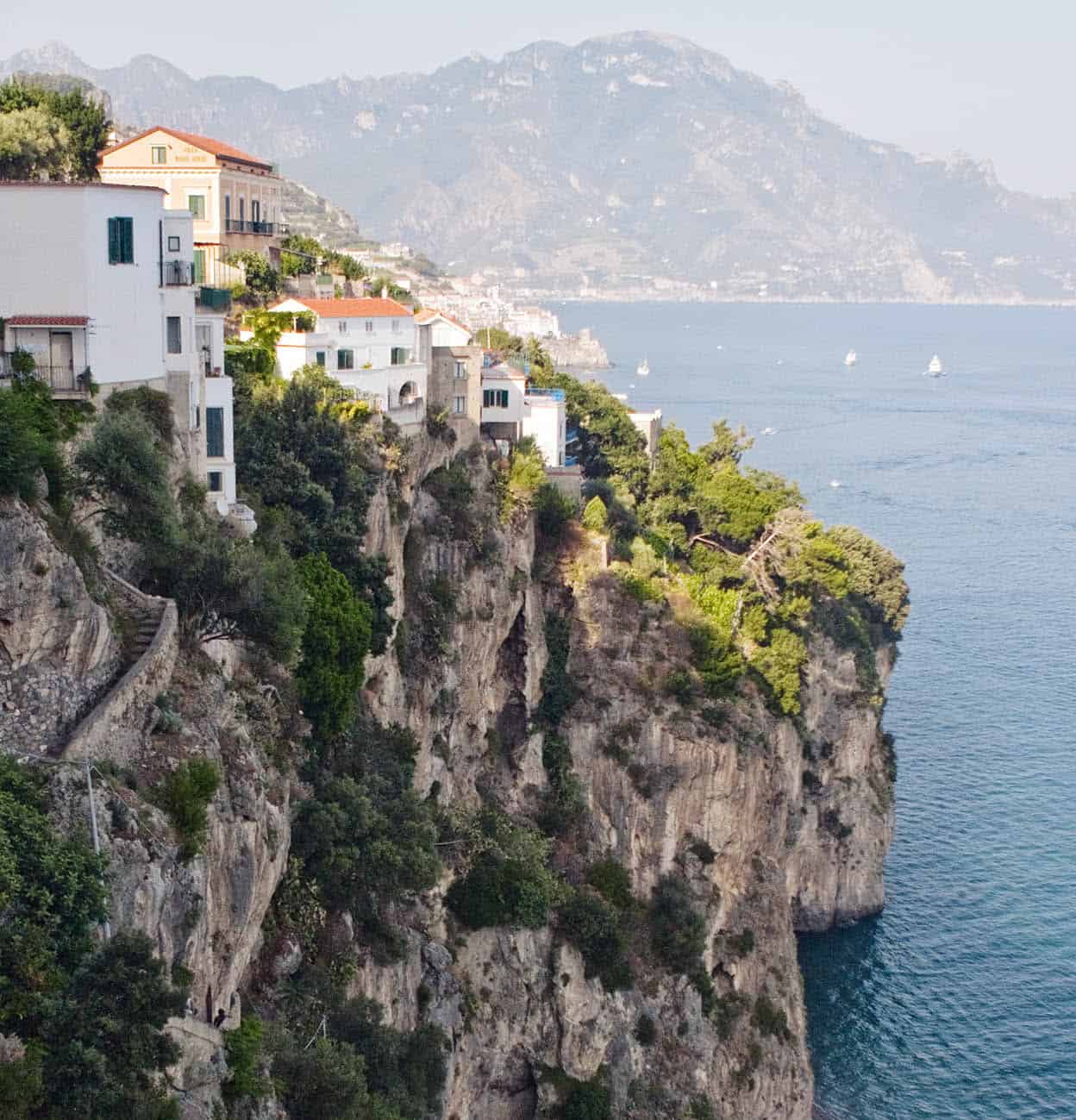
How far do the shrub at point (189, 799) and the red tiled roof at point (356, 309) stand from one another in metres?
26.9

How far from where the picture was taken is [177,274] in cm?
3603

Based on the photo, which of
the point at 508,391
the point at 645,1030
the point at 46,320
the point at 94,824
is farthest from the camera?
the point at 508,391

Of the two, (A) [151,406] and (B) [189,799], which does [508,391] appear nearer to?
(A) [151,406]

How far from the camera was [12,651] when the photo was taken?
24750 millimetres

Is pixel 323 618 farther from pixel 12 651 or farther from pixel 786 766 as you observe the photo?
pixel 786 766

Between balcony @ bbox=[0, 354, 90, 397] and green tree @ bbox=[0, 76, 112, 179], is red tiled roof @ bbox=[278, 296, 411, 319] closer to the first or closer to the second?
green tree @ bbox=[0, 76, 112, 179]

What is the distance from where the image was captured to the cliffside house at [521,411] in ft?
206

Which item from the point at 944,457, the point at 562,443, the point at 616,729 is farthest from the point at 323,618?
the point at 944,457

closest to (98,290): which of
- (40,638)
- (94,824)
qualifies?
(40,638)

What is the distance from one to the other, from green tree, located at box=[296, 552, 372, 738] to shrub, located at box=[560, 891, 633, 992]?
13.3 m

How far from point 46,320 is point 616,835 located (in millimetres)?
31974

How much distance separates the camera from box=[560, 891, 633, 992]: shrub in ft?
166

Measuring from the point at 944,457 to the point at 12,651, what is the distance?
146 m

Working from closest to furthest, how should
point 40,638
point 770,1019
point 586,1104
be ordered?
1. point 40,638
2. point 586,1104
3. point 770,1019
